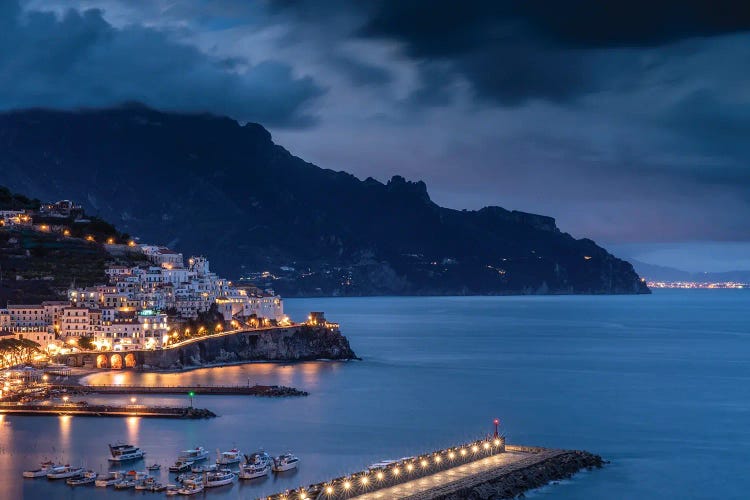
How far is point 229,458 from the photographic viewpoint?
47781mm

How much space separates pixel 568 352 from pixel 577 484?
7146 centimetres

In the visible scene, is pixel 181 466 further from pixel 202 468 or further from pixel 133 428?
pixel 133 428

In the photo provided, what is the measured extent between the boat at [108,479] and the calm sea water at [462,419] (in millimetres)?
509

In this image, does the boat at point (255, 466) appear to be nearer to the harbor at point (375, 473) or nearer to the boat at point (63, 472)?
the harbor at point (375, 473)

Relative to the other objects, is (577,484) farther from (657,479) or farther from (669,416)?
(669,416)

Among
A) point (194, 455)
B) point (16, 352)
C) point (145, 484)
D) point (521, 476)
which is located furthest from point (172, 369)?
point (521, 476)

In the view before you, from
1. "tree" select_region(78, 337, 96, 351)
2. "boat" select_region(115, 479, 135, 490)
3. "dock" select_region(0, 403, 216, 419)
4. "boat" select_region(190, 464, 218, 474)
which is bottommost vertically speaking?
"boat" select_region(115, 479, 135, 490)

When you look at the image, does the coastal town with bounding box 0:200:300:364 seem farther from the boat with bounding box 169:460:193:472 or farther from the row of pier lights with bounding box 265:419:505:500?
the row of pier lights with bounding box 265:419:505:500

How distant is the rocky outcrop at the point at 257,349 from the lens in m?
86.8

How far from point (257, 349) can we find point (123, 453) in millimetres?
49255

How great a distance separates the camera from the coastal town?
87.9 metres

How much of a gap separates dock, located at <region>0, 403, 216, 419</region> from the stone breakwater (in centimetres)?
2258

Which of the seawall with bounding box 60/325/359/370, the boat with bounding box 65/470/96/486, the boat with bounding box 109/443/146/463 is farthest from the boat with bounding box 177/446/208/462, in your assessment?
the seawall with bounding box 60/325/359/370

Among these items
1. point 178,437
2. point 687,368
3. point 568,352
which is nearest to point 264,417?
point 178,437
